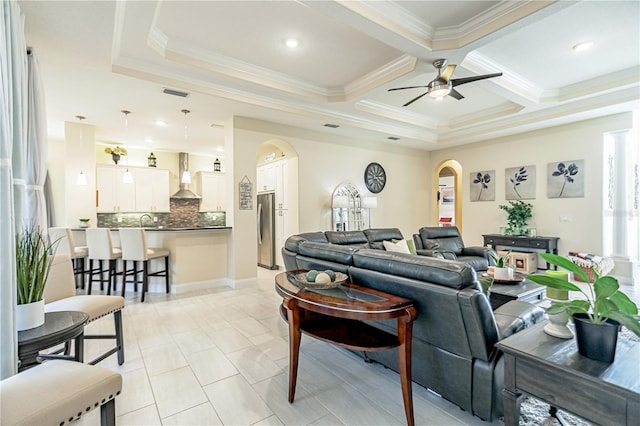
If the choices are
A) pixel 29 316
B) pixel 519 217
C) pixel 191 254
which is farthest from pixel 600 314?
pixel 519 217

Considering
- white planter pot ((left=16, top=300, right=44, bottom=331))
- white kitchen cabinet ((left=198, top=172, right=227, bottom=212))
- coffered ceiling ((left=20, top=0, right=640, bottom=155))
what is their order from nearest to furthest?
white planter pot ((left=16, top=300, right=44, bottom=331)), coffered ceiling ((left=20, top=0, right=640, bottom=155)), white kitchen cabinet ((left=198, top=172, right=227, bottom=212))

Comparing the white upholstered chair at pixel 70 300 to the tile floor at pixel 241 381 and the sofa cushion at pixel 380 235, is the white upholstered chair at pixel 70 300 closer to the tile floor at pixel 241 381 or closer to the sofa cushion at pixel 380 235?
the tile floor at pixel 241 381

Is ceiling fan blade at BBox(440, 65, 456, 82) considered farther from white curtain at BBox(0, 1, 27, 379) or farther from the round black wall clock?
white curtain at BBox(0, 1, 27, 379)

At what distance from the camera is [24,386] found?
125 centimetres

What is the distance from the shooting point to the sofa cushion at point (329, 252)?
8.27 feet

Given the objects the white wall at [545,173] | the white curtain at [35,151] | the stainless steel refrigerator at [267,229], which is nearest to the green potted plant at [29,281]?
the white curtain at [35,151]

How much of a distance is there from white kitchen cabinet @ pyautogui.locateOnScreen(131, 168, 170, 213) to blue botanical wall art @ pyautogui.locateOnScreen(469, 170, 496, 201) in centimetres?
783

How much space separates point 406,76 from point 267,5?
1985mm

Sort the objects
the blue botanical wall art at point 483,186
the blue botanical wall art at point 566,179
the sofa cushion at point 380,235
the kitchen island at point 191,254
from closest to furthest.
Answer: the kitchen island at point 191,254 → the sofa cushion at point 380,235 → the blue botanical wall art at point 566,179 → the blue botanical wall art at point 483,186

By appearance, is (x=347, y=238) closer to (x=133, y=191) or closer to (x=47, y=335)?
(x=47, y=335)

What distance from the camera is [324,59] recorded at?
3.83m

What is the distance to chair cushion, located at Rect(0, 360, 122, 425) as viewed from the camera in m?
1.13

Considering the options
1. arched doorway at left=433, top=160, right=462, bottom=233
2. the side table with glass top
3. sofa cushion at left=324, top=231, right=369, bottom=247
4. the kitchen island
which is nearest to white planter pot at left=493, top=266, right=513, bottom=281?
sofa cushion at left=324, top=231, right=369, bottom=247

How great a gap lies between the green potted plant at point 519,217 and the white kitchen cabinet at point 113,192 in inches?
343
